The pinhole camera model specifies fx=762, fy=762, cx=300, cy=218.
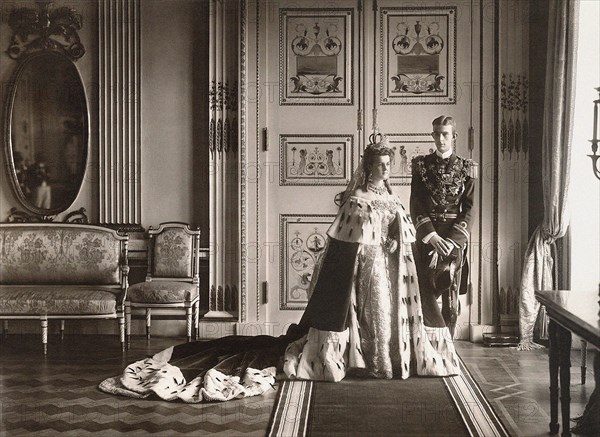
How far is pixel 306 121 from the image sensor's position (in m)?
6.77

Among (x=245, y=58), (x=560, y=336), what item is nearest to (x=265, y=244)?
(x=245, y=58)

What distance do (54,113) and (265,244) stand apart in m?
2.29

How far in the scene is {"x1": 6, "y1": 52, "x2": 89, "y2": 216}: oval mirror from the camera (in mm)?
6957

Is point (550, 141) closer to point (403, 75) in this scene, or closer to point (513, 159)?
point (513, 159)

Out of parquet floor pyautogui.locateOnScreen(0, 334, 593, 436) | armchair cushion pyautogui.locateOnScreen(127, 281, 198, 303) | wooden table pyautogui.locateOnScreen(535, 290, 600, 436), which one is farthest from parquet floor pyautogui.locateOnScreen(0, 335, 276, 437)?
wooden table pyautogui.locateOnScreen(535, 290, 600, 436)

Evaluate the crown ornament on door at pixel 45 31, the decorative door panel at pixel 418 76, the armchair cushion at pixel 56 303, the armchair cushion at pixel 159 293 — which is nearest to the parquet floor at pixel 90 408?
the armchair cushion at pixel 56 303

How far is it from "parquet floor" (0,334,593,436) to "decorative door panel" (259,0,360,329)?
5.27ft

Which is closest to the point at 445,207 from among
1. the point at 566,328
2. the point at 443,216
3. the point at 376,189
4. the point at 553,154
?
the point at 443,216

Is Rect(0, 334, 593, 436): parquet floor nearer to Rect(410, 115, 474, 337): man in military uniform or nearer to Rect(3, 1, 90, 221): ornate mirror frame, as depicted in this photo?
Rect(410, 115, 474, 337): man in military uniform

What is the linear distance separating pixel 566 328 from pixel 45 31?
536cm

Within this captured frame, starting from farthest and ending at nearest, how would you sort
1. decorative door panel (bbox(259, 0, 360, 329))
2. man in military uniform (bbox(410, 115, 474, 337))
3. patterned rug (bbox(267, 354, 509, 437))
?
decorative door panel (bbox(259, 0, 360, 329)) < man in military uniform (bbox(410, 115, 474, 337)) < patterned rug (bbox(267, 354, 509, 437))

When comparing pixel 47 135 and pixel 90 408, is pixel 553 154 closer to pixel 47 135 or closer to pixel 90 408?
pixel 90 408

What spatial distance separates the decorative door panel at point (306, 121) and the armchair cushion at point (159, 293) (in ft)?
2.56

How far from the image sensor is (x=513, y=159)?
21.8 feet
